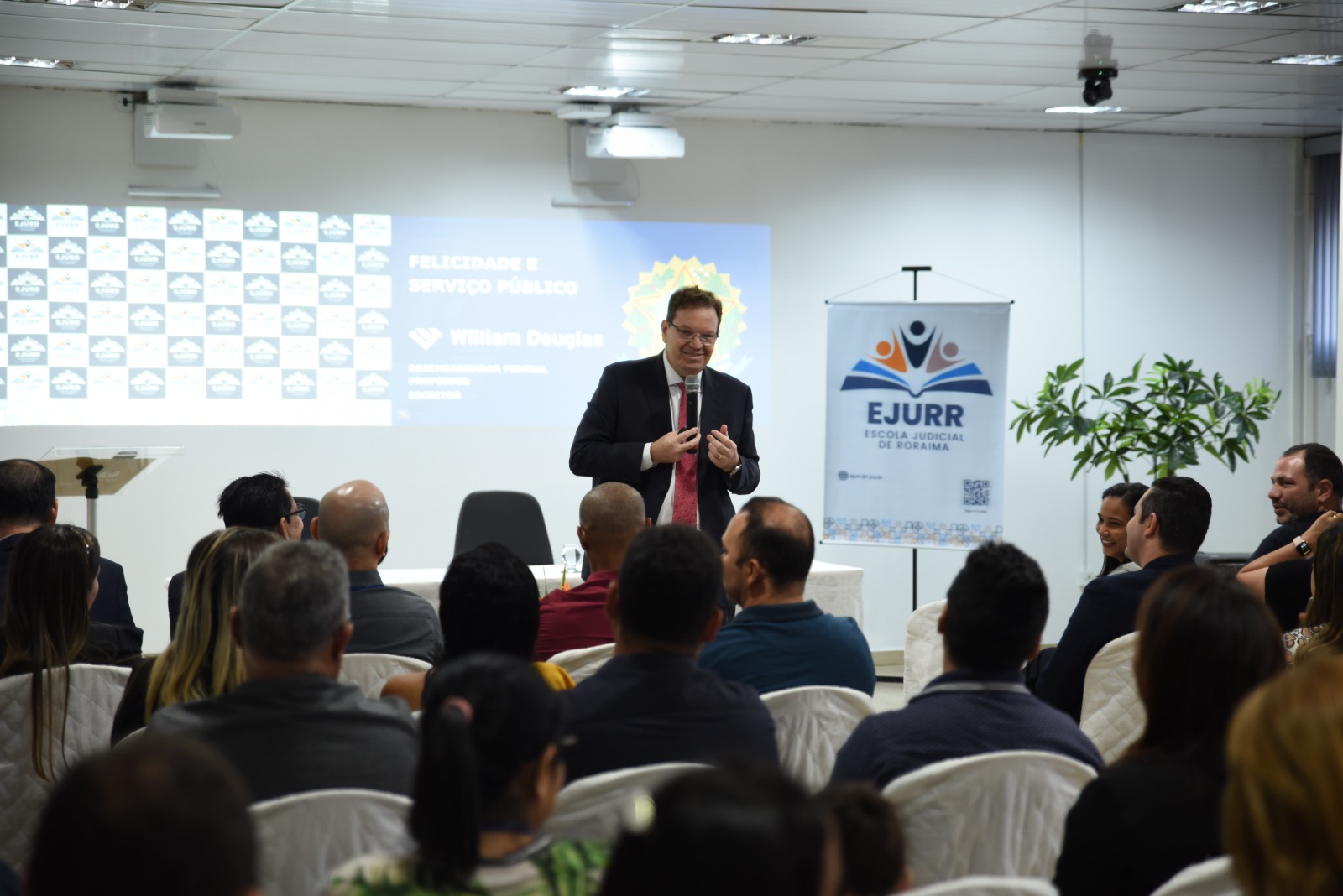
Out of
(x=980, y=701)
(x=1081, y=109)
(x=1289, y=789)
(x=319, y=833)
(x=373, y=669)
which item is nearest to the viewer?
(x=1289, y=789)

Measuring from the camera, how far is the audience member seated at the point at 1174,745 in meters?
1.80

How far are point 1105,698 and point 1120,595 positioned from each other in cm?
29

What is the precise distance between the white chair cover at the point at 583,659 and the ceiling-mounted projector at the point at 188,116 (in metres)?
4.48

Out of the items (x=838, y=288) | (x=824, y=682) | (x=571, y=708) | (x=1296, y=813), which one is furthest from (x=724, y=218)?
(x=1296, y=813)

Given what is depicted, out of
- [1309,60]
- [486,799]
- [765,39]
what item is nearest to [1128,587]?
[486,799]

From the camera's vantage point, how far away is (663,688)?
7.32 ft

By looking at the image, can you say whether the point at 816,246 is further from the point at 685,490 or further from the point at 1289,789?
the point at 1289,789

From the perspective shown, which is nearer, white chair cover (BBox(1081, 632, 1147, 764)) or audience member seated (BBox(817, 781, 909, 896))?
audience member seated (BBox(817, 781, 909, 896))

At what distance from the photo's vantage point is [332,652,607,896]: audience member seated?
4.69ft

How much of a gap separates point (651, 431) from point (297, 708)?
8.37ft

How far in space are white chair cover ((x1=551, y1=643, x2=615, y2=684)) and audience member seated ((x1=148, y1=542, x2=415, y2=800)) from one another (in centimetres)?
76

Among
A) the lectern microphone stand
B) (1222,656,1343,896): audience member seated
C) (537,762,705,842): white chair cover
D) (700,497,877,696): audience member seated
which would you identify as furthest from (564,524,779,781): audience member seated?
the lectern microphone stand

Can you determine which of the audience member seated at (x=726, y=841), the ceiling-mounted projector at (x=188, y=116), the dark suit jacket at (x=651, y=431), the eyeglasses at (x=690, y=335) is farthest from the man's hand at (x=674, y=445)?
the ceiling-mounted projector at (x=188, y=116)

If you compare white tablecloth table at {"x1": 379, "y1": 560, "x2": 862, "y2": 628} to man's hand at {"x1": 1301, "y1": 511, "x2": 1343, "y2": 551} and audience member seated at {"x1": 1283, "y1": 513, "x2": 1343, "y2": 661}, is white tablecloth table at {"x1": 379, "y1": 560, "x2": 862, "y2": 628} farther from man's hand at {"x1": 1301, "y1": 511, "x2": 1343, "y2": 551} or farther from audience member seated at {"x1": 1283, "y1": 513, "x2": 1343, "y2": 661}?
audience member seated at {"x1": 1283, "y1": 513, "x2": 1343, "y2": 661}
